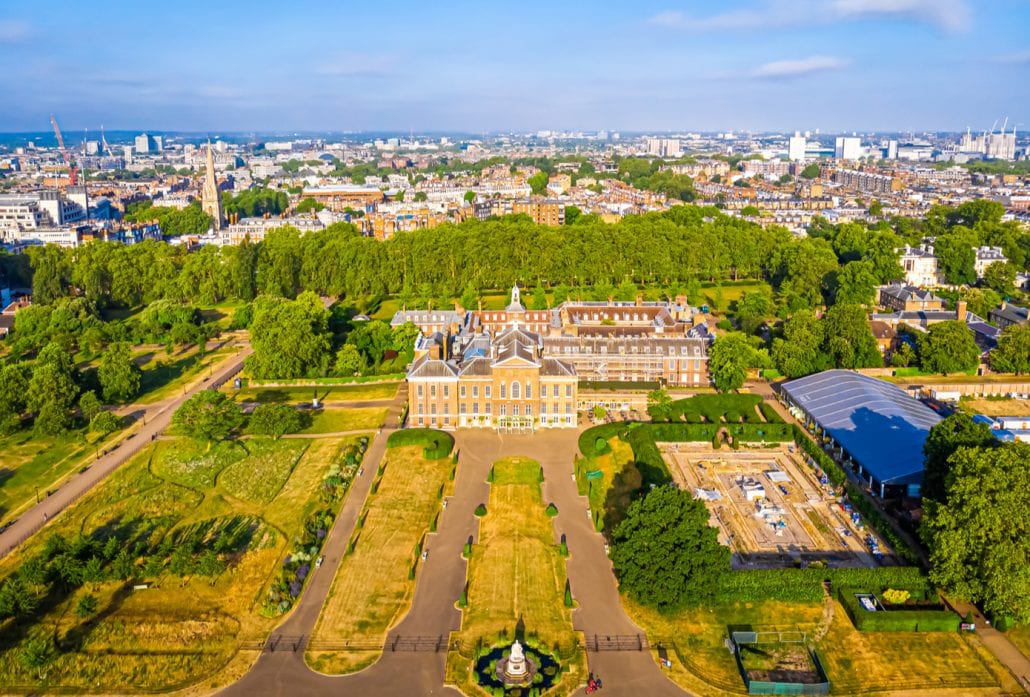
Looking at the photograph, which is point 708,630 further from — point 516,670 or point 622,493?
point 622,493

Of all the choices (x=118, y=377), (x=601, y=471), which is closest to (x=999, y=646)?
(x=601, y=471)

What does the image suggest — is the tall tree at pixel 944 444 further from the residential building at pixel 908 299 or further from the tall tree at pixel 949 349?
the residential building at pixel 908 299

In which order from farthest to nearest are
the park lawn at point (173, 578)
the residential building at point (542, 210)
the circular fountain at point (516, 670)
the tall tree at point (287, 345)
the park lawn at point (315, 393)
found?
1. the residential building at point (542, 210)
2. the tall tree at point (287, 345)
3. the park lawn at point (315, 393)
4. the park lawn at point (173, 578)
5. the circular fountain at point (516, 670)

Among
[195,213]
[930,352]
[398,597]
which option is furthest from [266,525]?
[195,213]

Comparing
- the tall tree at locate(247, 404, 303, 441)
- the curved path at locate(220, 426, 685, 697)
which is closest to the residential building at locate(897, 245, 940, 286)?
the curved path at locate(220, 426, 685, 697)

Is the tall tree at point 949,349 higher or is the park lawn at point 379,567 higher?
the tall tree at point 949,349

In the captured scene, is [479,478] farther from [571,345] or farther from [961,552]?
[961,552]

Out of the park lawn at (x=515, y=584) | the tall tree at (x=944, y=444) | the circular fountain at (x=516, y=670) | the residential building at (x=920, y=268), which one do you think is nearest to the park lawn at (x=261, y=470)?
the park lawn at (x=515, y=584)
